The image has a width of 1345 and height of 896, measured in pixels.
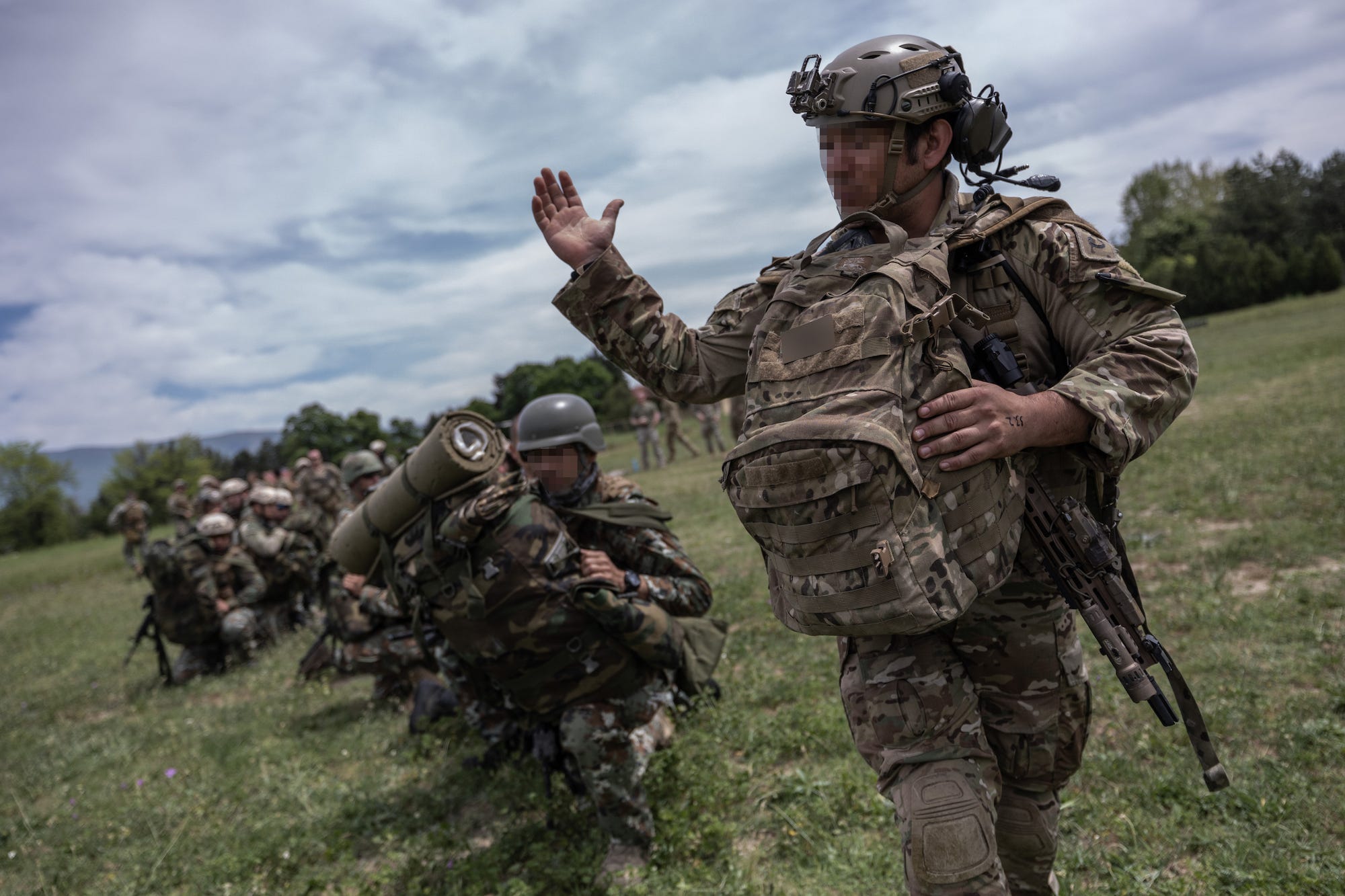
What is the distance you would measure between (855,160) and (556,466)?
9.11ft

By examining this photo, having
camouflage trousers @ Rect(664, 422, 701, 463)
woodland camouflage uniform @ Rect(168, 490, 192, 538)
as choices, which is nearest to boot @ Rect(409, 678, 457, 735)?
A: woodland camouflage uniform @ Rect(168, 490, 192, 538)

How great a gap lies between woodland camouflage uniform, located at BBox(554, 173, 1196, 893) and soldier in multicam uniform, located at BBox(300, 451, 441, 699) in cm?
442

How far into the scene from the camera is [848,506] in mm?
1840

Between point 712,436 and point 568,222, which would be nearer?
point 568,222

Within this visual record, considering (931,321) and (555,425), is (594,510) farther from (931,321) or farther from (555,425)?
(931,321)

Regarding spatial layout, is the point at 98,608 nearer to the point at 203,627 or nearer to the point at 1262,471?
the point at 203,627

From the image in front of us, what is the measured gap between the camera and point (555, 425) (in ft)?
15.4

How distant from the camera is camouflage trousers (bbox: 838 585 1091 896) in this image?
79.8 inches

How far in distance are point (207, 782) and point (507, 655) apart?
3.45 metres

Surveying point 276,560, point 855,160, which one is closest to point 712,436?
point 276,560

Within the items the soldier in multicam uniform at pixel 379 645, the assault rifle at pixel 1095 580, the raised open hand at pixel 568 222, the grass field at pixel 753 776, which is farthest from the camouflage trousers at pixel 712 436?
the assault rifle at pixel 1095 580

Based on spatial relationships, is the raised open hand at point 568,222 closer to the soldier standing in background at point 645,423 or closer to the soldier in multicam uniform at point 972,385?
the soldier in multicam uniform at point 972,385

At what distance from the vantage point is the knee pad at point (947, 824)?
1.99 metres

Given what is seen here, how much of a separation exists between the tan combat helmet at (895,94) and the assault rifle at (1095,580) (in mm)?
553
